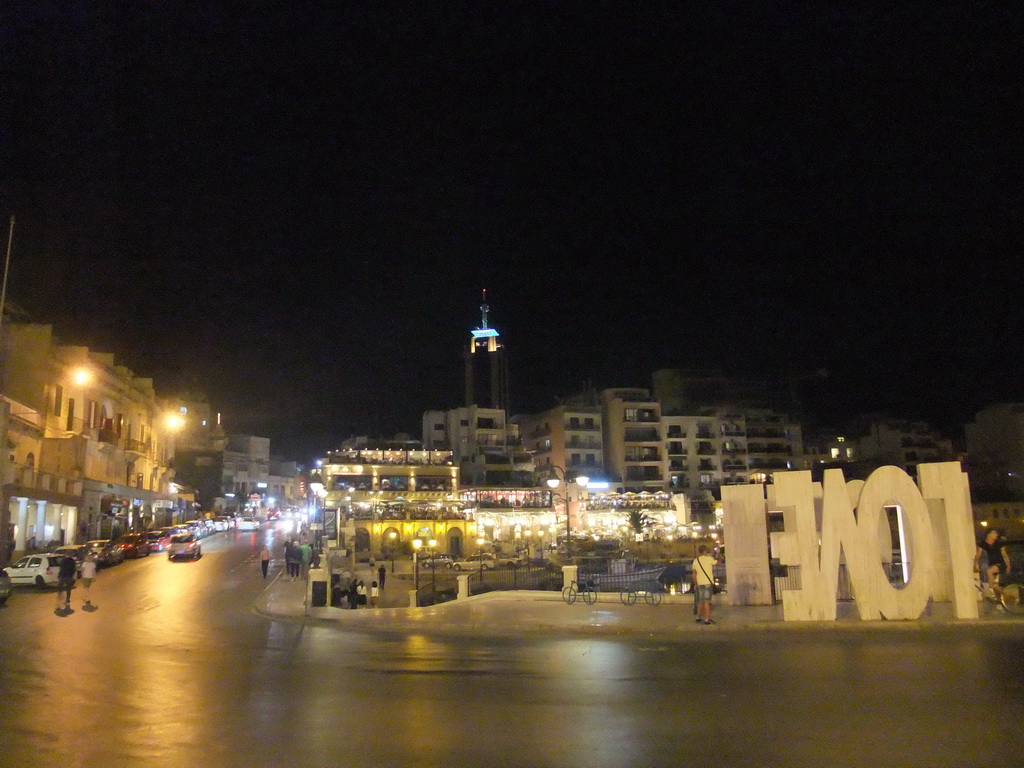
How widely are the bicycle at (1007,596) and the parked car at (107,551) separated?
114ft

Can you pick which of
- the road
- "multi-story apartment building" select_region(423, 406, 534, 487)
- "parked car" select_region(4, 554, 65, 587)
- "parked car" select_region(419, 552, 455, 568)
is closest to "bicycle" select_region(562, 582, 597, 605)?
the road

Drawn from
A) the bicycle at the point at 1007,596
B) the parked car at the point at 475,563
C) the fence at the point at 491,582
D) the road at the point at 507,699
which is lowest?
the fence at the point at 491,582

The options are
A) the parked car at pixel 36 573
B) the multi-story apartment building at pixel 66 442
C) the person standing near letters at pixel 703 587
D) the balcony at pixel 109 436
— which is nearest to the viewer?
the person standing near letters at pixel 703 587

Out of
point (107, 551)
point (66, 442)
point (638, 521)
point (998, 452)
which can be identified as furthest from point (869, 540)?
point (998, 452)

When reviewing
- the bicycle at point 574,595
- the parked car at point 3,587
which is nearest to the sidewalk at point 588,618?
the bicycle at point 574,595

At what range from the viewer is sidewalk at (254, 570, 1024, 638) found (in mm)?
17281

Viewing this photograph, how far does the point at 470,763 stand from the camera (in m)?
7.30

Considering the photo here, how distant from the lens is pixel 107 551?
37312 millimetres

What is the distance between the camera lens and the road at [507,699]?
7.62 meters

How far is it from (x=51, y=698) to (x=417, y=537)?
6017 cm

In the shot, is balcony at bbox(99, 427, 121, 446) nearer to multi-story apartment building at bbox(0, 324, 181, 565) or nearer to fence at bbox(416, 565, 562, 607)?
multi-story apartment building at bbox(0, 324, 181, 565)

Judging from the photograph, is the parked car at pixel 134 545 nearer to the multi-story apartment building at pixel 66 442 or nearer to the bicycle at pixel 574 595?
the multi-story apartment building at pixel 66 442

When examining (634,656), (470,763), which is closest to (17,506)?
(634,656)

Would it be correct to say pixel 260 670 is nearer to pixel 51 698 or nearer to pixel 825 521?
pixel 51 698
